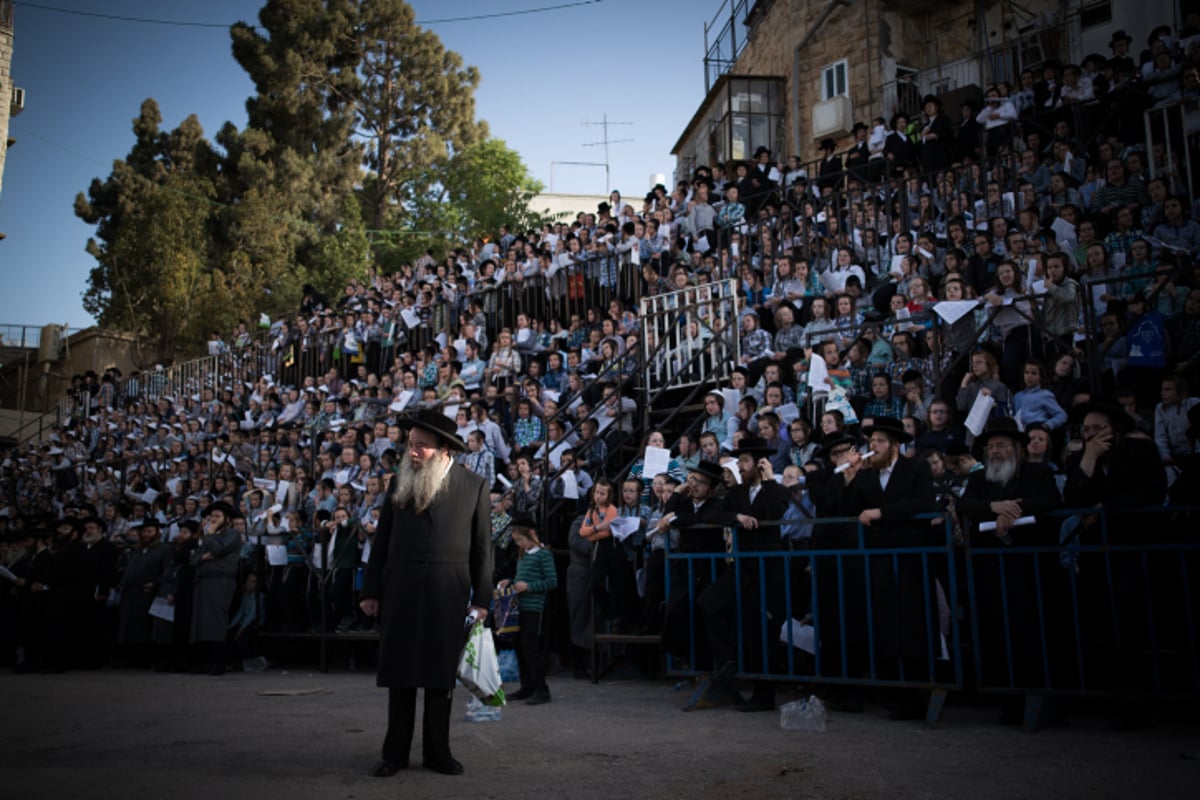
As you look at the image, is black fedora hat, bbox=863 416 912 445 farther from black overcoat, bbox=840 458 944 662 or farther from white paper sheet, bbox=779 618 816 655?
white paper sheet, bbox=779 618 816 655

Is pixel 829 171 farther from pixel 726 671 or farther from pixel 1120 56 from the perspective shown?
pixel 726 671

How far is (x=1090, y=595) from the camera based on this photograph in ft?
20.3

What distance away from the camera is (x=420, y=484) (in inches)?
223

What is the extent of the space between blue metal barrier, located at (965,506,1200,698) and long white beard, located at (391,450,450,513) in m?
3.45

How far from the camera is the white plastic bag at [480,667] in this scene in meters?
5.95

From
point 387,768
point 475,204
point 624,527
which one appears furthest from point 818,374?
point 475,204

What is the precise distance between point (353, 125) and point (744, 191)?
26.5 meters

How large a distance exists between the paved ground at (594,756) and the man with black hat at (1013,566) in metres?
0.44

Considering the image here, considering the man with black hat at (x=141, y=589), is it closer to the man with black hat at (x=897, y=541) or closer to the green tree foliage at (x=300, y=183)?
the man with black hat at (x=897, y=541)

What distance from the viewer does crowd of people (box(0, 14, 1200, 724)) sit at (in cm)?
714

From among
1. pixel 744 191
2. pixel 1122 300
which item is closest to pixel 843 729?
pixel 1122 300

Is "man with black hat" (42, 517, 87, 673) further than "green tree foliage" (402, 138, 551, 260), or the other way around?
"green tree foliage" (402, 138, 551, 260)

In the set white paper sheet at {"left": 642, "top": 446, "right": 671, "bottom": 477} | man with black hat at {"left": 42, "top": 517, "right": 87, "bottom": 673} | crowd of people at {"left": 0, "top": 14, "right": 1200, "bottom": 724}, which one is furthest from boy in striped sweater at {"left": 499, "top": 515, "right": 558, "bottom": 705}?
man with black hat at {"left": 42, "top": 517, "right": 87, "bottom": 673}

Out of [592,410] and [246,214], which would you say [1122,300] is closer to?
[592,410]
